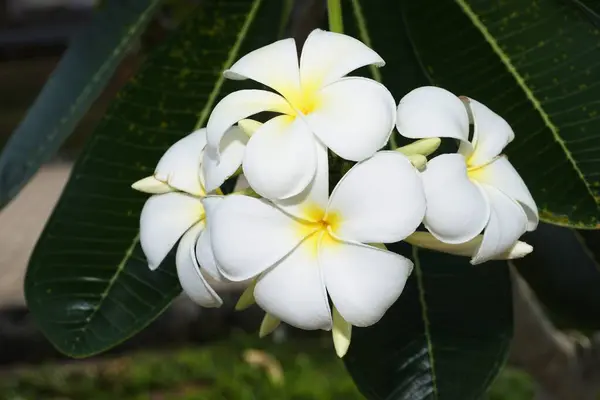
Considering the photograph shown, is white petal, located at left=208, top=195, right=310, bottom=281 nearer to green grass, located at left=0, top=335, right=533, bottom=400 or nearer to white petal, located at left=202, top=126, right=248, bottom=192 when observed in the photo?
white petal, located at left=202, top=126, right=248, bottom=192

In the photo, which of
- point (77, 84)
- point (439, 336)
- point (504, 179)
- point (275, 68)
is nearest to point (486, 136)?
point (504, 179)

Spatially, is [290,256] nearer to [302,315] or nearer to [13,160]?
[302,315]

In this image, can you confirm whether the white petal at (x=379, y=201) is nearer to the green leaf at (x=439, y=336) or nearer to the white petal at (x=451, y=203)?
the white petal at (x=451, y=203)

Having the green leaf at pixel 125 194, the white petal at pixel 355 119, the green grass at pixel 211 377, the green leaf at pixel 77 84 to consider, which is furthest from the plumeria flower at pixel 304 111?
the green grass at pixel 211 377

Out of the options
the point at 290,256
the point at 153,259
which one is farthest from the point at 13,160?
the point at 290,256

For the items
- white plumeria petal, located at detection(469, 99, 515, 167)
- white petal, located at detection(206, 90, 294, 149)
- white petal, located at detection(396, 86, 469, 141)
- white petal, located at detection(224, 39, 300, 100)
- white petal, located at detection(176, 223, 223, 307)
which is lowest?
white petal, located at detection(176, 223, 223, 307)

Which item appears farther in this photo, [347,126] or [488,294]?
[488,294]

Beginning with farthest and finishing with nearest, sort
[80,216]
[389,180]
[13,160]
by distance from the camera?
[13,160] → [80,216] → [389,180]

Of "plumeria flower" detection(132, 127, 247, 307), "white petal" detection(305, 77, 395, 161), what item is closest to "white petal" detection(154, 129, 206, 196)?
"plumeria flower" detection(132, 127, 247, 307)
